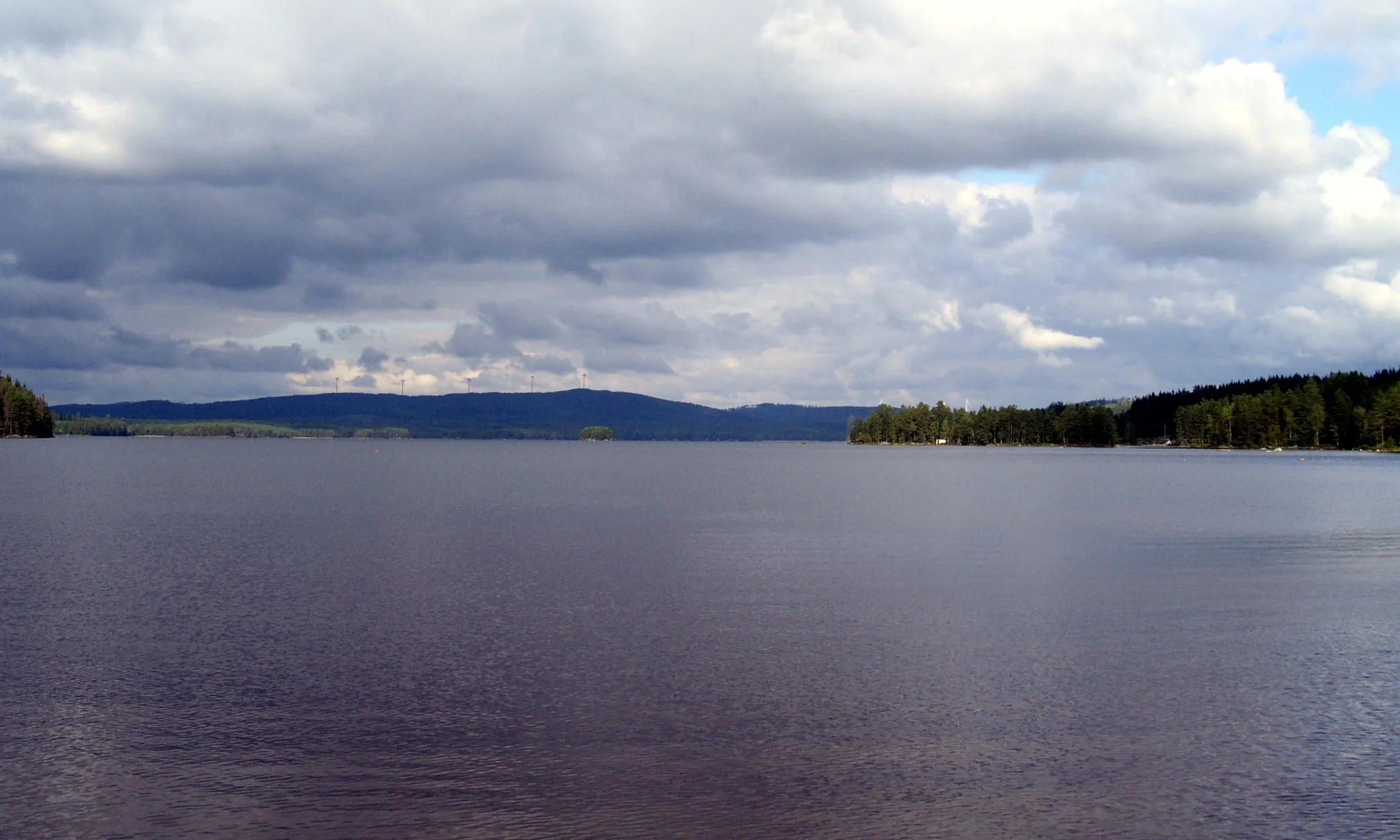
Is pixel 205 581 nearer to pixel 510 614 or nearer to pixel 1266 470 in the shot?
pixel 510 614

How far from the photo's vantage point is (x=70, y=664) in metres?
25.5

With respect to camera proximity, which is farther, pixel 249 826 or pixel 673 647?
pixel 673 647

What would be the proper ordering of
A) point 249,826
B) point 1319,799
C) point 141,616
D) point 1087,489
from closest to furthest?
point 249,826
point 1319,799
point 141,616
point 1087,489

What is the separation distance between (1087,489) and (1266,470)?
59326 mm

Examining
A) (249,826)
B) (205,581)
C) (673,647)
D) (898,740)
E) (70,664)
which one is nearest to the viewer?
(249,826)

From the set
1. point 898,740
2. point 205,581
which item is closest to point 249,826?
point 898,740

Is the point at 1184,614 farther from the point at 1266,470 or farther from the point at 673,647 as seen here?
the point at 1266,470

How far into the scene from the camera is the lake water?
16734mm

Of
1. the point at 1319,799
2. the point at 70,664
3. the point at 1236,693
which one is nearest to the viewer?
the point at 1319,799

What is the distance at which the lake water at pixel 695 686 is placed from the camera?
16734 mm

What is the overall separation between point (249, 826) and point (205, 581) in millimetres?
25493

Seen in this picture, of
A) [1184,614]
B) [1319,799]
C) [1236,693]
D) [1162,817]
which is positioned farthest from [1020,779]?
[1184,614]

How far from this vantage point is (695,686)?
23906mm

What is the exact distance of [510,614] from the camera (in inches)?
1288
